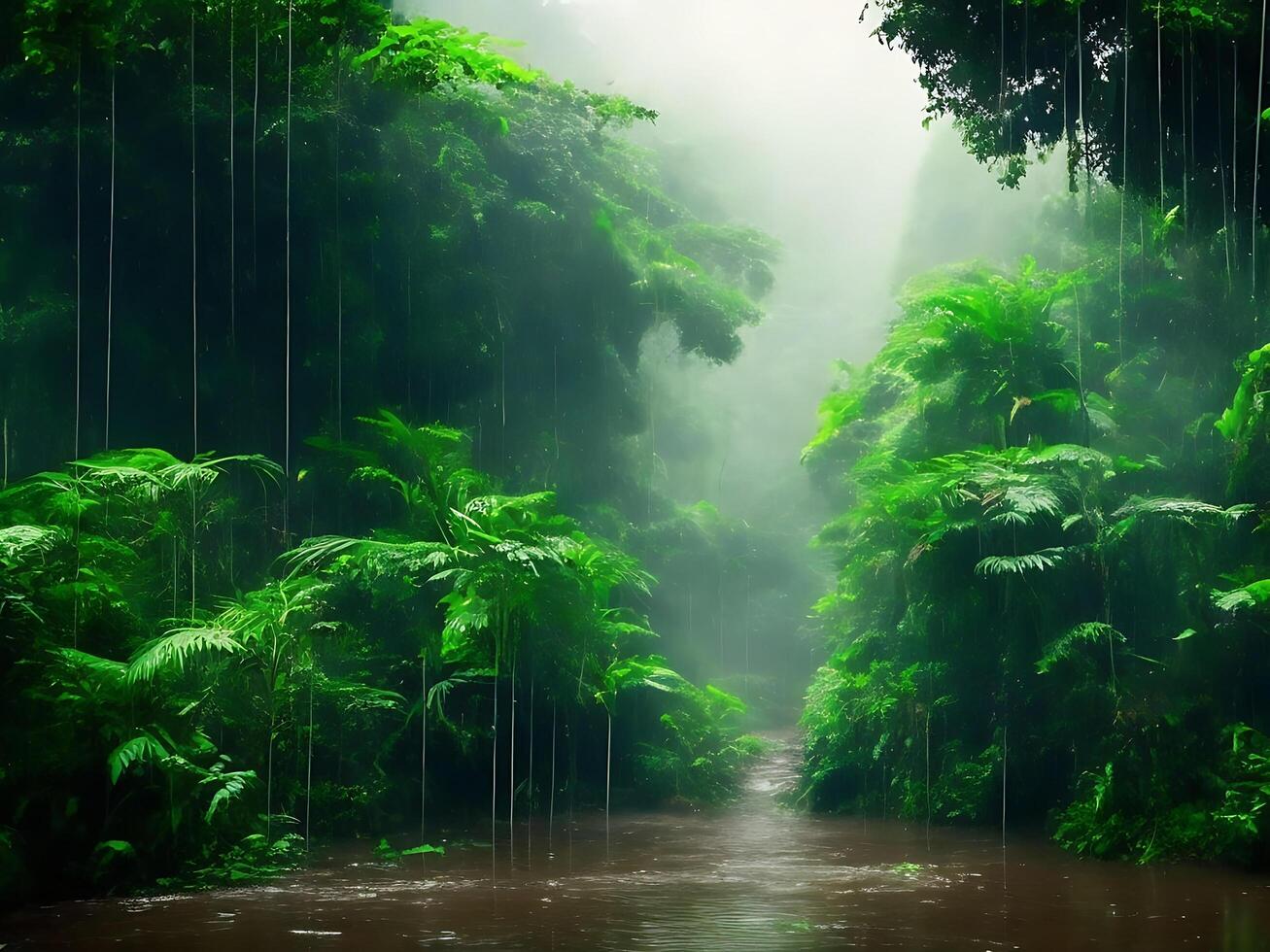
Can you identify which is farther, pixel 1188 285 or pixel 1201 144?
pixel 1188 285

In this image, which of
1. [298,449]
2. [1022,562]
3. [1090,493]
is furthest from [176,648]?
[1090,493]

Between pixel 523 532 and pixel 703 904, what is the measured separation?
4114mm

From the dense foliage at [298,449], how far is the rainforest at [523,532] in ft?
0.16

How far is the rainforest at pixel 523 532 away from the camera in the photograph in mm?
8570

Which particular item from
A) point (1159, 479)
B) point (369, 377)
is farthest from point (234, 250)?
point (1159, 479)

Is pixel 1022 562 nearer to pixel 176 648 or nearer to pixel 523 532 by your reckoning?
pixel 523 532

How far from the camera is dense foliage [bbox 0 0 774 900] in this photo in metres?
8.88

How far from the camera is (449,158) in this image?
14.9 metres

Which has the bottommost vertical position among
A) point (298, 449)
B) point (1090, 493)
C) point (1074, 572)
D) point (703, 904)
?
point (703, 904)

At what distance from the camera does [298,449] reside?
13.9m

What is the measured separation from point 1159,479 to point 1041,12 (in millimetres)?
4777

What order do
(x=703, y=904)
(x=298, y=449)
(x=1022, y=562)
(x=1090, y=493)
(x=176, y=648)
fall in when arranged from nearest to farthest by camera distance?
(x=703, y=904) < (x=176, y=648) < (x=1022, y=562) < (x=1090, y=493) < (x=298, y=449)

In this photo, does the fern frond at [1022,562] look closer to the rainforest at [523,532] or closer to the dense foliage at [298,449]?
the rainforest at [523,532]

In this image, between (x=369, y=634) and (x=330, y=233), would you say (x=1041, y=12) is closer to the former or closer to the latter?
(x=330, y=233)
